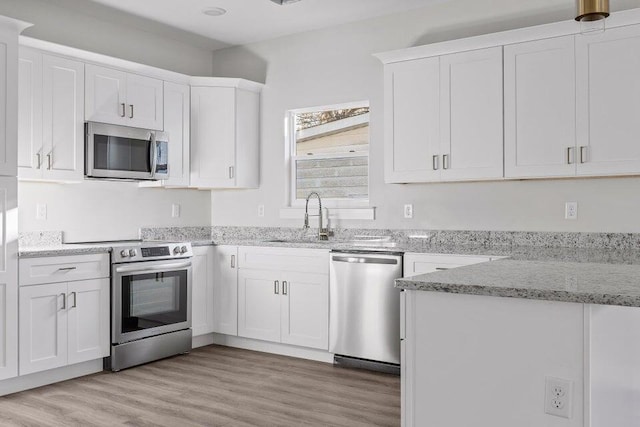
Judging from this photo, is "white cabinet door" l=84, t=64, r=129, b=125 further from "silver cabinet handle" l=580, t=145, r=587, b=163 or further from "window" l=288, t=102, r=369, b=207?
"silver cabinet handle" l=580, t=145, r=587, b=163

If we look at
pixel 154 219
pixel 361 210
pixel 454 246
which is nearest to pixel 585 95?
pixel 454 246

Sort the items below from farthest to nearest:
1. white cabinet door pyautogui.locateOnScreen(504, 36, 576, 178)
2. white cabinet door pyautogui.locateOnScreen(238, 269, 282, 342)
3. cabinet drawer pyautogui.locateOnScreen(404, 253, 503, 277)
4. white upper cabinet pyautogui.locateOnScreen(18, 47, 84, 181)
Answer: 1. white cabinet door pyautogui.locateOnScreen(238, 269, 282, 342)
2. white upper cabinet pyautogui.locateOnScreen(18, 47, 84, 181)
3. cabinet drawer pyautogui.locateOnScreen(404, 253, 503, 277)
4. white cabinet door pyautogui.locateOnScreen(504, 36, 576, 178)

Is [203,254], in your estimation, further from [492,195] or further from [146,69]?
[492,195]

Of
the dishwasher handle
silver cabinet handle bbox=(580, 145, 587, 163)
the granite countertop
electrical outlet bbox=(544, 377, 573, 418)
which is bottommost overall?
electrical outlet bbox=(544, 377, 573, 418)

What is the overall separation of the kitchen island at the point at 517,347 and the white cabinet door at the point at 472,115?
2.06 meters

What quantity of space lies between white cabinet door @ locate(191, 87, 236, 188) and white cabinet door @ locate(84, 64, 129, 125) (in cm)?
78

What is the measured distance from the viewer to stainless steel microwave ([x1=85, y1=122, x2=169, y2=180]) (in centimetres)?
442

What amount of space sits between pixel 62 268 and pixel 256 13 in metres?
2.49

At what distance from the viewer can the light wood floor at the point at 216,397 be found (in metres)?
3.32

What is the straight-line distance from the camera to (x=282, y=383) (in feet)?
13.3

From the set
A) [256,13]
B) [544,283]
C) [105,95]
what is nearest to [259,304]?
[105,95]

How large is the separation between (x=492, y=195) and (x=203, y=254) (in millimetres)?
2389

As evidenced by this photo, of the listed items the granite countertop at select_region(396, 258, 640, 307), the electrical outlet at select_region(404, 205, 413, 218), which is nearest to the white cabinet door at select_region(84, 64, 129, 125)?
the electrical outlet at select_region(404, 205, 413, 218)

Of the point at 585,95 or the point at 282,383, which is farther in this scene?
the point at 282,383
